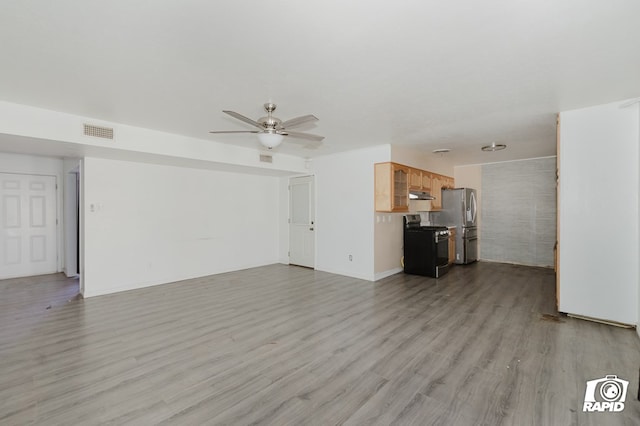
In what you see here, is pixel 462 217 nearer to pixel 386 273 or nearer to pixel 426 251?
pixel 426 251

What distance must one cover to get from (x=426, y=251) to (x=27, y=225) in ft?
26.8

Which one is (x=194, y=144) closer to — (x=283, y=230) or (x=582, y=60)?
(x=283, y=230)

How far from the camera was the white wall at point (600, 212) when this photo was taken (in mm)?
3180

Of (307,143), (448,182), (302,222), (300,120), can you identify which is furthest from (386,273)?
(300,120)

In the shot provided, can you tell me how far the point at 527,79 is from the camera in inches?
104

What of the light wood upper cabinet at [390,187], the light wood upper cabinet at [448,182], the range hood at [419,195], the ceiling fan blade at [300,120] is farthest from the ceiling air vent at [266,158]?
the light wood upper cabinet at [448,182]

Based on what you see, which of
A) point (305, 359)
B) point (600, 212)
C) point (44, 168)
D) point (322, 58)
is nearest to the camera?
point (322, 58)

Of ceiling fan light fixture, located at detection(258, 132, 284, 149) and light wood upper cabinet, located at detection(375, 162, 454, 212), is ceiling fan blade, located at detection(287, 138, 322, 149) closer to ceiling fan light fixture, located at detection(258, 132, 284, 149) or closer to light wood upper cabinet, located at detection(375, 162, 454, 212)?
light wood upper cabinet, located at detection(375, 162, 454, 212)

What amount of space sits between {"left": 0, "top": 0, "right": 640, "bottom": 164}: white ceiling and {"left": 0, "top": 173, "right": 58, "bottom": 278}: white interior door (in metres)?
3.88

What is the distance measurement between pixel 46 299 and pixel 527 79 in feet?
22.6

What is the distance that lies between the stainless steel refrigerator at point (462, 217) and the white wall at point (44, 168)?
8.78 meters

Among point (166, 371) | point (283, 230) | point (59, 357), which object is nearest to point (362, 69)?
point (166, 371)

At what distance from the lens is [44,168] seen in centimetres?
606

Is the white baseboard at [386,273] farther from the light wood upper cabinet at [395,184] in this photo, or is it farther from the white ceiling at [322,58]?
the white ceiling at [322,58]
